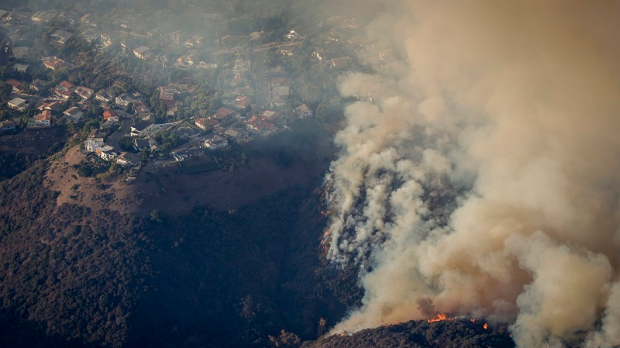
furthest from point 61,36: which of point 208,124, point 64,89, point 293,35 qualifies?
point 208,124

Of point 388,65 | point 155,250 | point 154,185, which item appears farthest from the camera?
point 388,65

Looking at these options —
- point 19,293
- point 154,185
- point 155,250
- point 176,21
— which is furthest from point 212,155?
point 176,21

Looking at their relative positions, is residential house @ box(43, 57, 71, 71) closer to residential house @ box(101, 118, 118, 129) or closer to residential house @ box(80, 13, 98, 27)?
residential house @ box(80, 13, 98, 27)

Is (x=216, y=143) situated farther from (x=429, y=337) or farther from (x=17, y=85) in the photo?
(x=429, y=337)

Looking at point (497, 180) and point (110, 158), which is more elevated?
point (497, 180)

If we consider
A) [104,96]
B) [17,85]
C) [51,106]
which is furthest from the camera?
[17,85]

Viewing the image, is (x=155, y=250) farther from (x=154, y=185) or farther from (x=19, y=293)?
(x=19, y=293)
